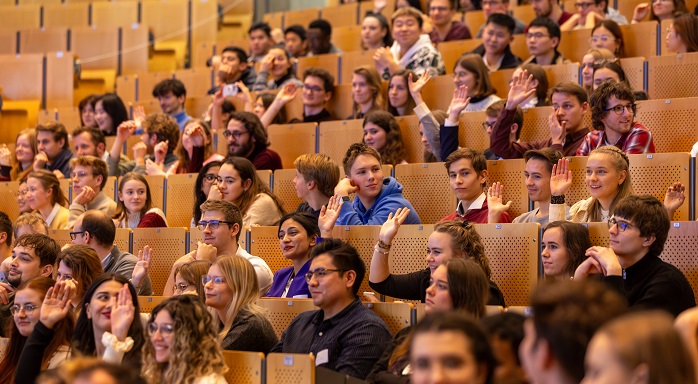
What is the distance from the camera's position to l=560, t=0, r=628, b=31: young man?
Answer: 20.6 feet

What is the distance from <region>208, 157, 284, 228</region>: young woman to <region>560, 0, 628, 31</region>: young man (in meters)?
2.53

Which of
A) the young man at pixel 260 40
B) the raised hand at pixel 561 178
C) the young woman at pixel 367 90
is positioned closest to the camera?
the raised hand at pixel 561 178

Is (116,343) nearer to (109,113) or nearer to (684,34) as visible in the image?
(684,34)

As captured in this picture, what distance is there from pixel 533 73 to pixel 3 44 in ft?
16.7

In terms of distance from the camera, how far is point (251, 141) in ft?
17.8

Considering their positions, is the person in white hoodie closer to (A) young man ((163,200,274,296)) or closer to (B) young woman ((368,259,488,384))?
(A) young man ((163,200,274,296))

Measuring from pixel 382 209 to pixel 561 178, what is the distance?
80 cm

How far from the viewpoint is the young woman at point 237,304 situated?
3541mm

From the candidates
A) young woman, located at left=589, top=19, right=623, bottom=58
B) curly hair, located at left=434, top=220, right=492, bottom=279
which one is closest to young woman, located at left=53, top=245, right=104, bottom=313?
curly hair, located at left=434, top=220, right=492, bottom=279

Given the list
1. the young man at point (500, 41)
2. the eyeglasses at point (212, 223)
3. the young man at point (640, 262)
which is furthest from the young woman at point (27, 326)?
the young man at point (500, 41)

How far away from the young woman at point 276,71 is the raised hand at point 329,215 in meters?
2.42

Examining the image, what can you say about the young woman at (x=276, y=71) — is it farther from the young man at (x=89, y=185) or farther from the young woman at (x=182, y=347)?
the young woman at (x=182, y=347)

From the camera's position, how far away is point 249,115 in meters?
5.43

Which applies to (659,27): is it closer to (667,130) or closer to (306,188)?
(667,130)
